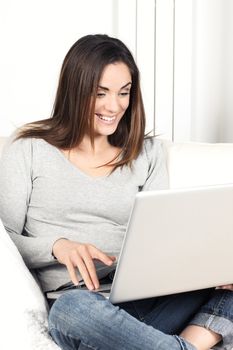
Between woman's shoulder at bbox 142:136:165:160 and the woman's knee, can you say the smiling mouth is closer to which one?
woman's shoulder at bbox 142:136:165:160

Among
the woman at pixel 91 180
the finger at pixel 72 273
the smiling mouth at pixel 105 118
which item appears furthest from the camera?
the smiling mouth at pixel 105 118

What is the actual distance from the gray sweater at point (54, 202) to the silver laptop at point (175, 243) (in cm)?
35

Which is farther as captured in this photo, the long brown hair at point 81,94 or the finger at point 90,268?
the long brown hair at point 81,94

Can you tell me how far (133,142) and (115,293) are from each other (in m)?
0.61

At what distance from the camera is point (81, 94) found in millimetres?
1658

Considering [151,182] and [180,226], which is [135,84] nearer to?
[151,182]

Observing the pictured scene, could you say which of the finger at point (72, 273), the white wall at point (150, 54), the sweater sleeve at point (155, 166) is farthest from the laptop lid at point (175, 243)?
the white wall at point (150, 54)

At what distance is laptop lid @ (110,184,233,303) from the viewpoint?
44.7 inches

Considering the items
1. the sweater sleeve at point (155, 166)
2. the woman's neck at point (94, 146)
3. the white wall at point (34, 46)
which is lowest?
the sweater sleeve at point (155, 166)

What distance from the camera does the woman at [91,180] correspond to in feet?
4.82

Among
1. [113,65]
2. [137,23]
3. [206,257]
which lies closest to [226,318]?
[206,257]

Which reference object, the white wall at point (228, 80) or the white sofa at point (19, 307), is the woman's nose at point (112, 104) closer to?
the white sofa at point (19, 307)

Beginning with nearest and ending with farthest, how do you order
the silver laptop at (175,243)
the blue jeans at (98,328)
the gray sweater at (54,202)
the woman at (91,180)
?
the silver laptop at (175,243), the blue jeans at (98,328), the woman at (91,180), the gray sweater at (54,202)

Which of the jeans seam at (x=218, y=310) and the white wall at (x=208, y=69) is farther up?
the white wall at (x=208, y=69)
